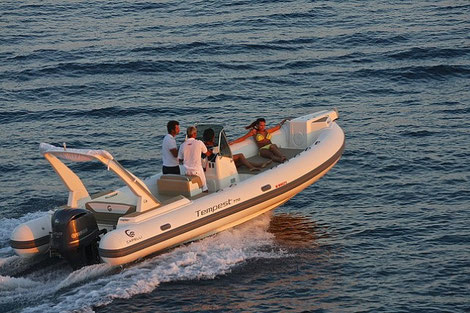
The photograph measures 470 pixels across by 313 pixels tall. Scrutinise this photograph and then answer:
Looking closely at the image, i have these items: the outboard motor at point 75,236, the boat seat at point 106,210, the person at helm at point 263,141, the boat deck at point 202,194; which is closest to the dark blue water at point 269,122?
the outboard motor at point 75,236

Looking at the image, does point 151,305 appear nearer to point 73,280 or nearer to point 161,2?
point 73,280

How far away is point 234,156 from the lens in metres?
17.6

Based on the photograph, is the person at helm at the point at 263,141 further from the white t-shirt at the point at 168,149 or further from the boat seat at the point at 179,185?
the boat seat at the point at 179,185

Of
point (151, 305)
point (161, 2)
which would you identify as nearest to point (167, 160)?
point (151, 305)

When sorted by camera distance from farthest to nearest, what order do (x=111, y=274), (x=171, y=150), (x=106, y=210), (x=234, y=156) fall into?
(x=234, y=156)
(x=171, y=150)
(x=106, y=210)
(x=111, y=274)

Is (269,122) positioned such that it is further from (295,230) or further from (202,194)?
(202,194)

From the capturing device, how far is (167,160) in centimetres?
1652

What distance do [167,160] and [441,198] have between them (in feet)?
17.4

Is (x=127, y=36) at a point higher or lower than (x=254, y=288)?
higher

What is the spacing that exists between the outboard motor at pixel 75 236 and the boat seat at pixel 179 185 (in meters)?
1.66

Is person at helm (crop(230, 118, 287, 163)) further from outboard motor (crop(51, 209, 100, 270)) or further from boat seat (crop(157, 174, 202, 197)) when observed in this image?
outboard motor (crop(51, 209, 100, 270))

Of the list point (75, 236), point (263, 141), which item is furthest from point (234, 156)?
point (75, 236)

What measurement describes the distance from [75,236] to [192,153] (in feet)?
8.17

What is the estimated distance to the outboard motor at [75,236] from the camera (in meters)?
14.7
